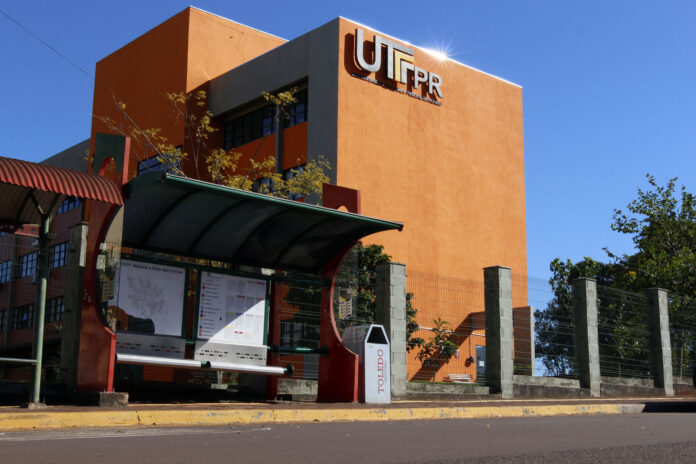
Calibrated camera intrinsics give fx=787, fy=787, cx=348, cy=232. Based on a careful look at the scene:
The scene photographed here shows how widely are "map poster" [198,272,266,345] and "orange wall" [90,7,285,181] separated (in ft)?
73.1

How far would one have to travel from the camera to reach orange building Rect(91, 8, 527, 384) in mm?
30594

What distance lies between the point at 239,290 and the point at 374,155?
18711 mm

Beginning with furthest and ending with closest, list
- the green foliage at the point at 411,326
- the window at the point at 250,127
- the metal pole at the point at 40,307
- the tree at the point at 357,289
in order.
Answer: the window at the point at 250,127 → the green foliage at the point at 411,326 → the tree at the point at 357,289 → the metal pole at the point at 40,307

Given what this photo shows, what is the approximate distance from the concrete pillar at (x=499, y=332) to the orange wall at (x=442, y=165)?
1133 centimetres

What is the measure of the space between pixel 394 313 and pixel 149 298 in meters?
5.84

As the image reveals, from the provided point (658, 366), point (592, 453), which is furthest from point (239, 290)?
point (658, 366)

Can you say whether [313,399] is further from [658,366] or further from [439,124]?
[439,124]

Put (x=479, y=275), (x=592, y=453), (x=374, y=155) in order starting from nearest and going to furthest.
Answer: (x=592, y=453) → (x=374, y=155) → (x=479, y=275)

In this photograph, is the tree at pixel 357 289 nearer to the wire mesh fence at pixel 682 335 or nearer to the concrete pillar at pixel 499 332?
the concrete pillar at pixel 499 332

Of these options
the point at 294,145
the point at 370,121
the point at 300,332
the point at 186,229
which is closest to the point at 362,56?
the point at 370,121

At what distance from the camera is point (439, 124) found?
110 feet

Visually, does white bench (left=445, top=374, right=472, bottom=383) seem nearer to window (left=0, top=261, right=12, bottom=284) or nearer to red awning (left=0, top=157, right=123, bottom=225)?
window (left=0, top=261, right=12, bottom=284)

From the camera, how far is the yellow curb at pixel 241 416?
8.24m

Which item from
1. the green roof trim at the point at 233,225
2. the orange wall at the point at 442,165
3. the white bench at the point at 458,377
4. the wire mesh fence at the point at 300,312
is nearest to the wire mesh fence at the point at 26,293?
the green roof trim at the point at 233,225
